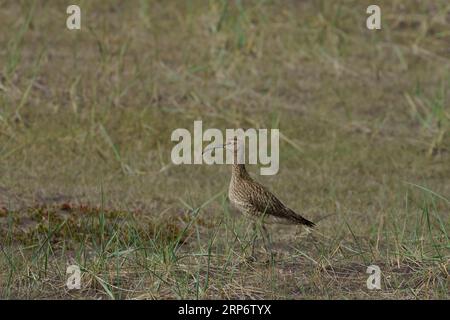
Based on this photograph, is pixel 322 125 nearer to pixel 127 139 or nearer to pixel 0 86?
pixel 127 139

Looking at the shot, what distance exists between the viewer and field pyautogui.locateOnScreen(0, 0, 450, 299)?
25.9ft

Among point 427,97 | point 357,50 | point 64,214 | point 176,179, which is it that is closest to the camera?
point 64,214

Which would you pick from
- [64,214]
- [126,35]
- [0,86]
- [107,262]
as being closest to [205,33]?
[126,35]

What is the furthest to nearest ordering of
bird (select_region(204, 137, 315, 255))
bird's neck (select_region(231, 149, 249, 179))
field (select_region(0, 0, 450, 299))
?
bird's neck (select_region(231, 149, 249, 179)), bird (select_region(204, 137, 315, 255)), field (select_region(0, 0, 450, 299))

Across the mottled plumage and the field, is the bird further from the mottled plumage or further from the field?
the field

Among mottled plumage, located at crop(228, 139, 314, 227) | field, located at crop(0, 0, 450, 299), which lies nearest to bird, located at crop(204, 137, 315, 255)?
mottled plumage, located at crop(228, 139, 314, 227)

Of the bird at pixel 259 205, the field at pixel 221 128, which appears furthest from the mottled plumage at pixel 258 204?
the field at pixel 221 128

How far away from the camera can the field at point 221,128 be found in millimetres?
7909

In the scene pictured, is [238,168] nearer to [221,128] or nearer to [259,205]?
[259,205]

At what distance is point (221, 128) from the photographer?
1266 cm

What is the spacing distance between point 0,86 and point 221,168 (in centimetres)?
257

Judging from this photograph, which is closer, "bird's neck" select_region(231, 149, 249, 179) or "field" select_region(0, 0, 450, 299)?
"field" select_region(0, 0, 450, 299)

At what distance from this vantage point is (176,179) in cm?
1158
